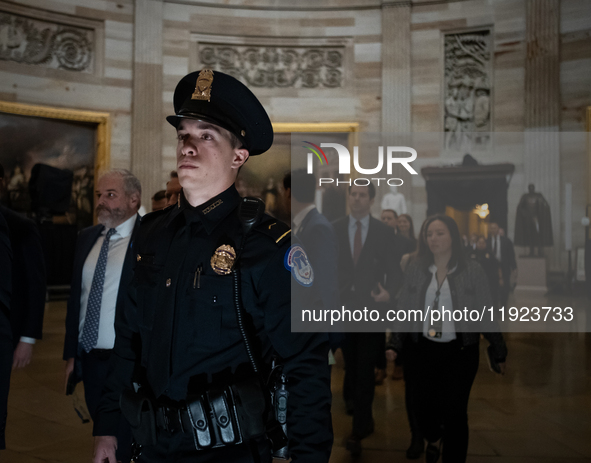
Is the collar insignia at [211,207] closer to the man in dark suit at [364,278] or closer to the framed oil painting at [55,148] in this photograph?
the man in dark suit at [364,278]

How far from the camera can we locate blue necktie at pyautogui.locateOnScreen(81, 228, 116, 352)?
320 cm

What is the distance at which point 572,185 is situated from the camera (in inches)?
448

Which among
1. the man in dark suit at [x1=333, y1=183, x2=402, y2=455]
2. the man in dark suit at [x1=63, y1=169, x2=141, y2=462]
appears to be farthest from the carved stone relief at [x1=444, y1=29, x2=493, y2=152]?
the man in dark suit at [x1=63, y1=169, x2=141, y2=462]

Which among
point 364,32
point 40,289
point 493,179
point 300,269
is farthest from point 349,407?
point 364,32

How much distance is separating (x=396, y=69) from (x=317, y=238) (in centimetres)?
956

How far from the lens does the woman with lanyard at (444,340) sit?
3.26 metres

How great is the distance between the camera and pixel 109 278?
3287 millimetres

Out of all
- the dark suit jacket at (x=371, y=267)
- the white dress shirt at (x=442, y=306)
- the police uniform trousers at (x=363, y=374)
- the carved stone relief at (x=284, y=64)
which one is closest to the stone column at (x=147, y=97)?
the carved stone relief at (x=284, y=64)

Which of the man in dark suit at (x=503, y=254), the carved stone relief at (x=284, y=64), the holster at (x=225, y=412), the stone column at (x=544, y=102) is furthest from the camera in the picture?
the carved stone relief at (x=284, y=64)

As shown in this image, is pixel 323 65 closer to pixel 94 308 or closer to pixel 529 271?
pixel 529 271

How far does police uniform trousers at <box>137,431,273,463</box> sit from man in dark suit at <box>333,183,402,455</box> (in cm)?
271

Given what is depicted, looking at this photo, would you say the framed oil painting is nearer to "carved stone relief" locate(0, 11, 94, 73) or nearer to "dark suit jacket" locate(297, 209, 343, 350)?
"carved stone relief" locate(0, 11, 94, 73)

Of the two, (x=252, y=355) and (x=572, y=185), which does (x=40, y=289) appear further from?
(x=572, y=185)

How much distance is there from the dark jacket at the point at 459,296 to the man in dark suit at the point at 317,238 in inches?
20.8
